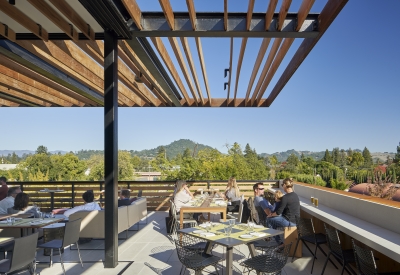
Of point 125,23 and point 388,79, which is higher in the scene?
point 388,79

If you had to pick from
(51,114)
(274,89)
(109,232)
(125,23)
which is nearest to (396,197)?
(274,89)

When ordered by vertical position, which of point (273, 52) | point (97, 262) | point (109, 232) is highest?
point (273, 52)

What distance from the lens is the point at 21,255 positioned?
376 cm

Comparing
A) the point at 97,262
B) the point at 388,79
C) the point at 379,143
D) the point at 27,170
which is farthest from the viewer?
the point at 379,143

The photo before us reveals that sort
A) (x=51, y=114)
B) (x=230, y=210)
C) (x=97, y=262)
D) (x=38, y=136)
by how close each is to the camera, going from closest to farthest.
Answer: (x=97, y=262)
(x=230, y=210)
(x=51, y=114)
(x=38, y=136)

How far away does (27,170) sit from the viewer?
25.6 metres

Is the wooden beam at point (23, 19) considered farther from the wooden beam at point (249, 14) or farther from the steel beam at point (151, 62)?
the wooden beam at point (249, 14)

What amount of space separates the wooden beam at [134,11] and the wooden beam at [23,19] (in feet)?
4.46

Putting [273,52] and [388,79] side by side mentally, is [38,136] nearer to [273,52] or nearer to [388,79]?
A: [273,52]

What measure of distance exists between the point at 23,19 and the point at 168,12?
5.98 feet

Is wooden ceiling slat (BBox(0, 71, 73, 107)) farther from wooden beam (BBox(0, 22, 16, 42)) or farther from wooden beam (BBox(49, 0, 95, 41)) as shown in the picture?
wooden beam (BBox(49, 0, 95, 41))

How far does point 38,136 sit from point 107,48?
48.9m

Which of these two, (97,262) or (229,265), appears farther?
(97,262)

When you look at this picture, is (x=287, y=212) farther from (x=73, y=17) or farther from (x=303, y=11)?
(x=73, y=17)
